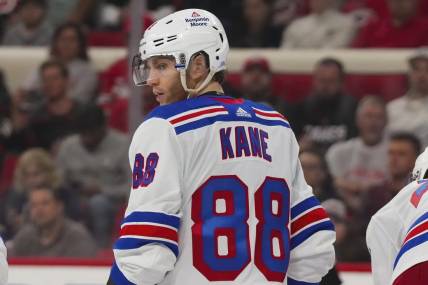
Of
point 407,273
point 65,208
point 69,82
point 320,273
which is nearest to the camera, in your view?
point 407,273

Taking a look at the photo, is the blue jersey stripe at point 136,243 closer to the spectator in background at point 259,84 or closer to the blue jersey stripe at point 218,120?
the blue jersey stripe at point 218,120

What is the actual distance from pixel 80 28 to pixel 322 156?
187 centimetres

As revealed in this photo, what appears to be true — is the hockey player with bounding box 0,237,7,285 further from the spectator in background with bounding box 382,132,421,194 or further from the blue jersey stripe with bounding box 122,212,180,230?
the spectator in background with bounding box 382,132,421,194

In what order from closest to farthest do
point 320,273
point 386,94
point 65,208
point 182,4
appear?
1. point 320,273
2. point 65,208
3. point 386,94
4. point 182,4

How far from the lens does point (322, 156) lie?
609cm

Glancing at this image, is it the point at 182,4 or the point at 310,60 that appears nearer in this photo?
the point at 310,60

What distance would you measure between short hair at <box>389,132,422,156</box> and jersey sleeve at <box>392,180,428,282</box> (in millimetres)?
2600

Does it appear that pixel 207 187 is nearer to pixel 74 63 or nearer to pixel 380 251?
pixel 380 251

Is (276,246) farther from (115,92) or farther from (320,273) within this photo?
(115,92)

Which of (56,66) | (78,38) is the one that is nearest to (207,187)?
(56,66)

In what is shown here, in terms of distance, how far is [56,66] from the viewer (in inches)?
273

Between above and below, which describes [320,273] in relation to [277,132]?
below

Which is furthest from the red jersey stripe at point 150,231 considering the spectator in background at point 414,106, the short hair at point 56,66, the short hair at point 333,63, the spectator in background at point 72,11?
the spectator in background at point 72,11

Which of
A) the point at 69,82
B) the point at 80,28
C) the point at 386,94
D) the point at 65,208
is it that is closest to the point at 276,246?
the point at 65,208
